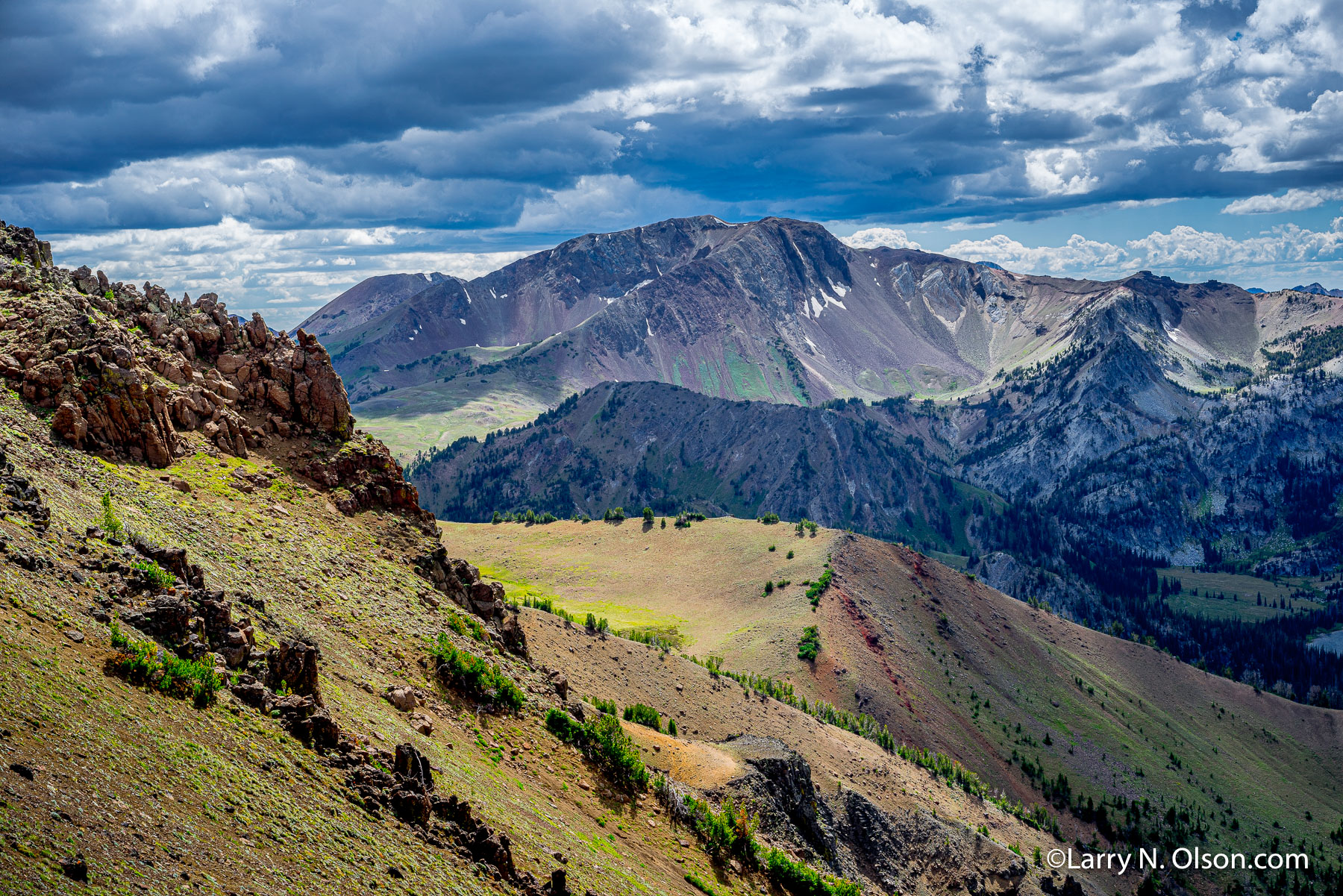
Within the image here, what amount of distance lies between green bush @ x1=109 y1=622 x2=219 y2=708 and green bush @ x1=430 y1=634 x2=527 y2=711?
1596cm

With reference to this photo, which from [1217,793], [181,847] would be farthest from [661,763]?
[1217,793]

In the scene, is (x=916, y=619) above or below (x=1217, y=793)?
above

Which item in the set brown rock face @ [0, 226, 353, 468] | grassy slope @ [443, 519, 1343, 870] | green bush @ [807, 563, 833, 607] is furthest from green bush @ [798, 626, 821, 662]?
brown rock face @ [0, 226, 353, 468]

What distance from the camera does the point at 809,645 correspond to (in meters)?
137

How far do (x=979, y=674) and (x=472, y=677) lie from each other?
5113 inches

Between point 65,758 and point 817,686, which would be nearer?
point 65,758

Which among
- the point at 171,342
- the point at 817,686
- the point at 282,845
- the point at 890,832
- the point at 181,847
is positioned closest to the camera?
the point at 181,847

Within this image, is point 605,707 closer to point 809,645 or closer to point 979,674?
point 809,645

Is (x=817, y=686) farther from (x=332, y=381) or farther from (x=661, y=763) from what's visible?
(x=332, y=381)

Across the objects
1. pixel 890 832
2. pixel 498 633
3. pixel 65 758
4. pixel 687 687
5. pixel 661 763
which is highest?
pixel 65 758

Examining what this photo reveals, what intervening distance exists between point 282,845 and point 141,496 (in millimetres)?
21243

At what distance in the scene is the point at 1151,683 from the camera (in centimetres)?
18312

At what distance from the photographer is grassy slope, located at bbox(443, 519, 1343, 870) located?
5418 inches

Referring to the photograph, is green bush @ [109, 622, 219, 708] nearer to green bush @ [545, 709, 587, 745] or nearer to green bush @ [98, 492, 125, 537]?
green bush @ [98, 492, 125, 537]
